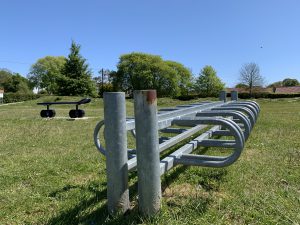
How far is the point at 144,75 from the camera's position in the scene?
63656 millimetres

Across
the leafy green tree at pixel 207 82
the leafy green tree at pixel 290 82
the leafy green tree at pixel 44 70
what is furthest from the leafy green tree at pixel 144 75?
the leafy green tree at pixel 290 82

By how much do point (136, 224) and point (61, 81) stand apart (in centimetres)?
3884

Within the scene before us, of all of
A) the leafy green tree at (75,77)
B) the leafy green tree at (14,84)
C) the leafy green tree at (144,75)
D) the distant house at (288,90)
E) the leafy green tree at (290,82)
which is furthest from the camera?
the leafy green tree at (290,82)

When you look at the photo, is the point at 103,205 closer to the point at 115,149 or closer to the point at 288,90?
the point at 115,149

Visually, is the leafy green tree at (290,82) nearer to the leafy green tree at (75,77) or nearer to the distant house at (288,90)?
the distant house at (288,90)

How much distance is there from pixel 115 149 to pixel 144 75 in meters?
61.7

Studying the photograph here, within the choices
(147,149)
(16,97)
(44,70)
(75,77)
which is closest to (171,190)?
(147,149)

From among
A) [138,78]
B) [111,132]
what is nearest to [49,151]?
[111,132]

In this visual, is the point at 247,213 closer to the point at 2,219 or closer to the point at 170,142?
the point at 170,142

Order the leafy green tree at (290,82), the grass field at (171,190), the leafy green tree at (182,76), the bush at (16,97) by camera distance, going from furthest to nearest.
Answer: the leafy green tree at (290,82) → the leafy green tree at (182,76) → the bush at (16,97) → the grass field at (171,190)

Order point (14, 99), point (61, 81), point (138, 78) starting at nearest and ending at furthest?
point (61, 81) → point (14, 99) → point (138, 78)

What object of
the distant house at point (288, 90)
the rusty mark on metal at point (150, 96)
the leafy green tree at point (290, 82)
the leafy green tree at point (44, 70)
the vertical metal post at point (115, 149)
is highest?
the leafy green tree at point (44, 70)

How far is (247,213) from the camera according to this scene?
97.6 inches

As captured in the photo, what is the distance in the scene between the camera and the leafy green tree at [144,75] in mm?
64125
